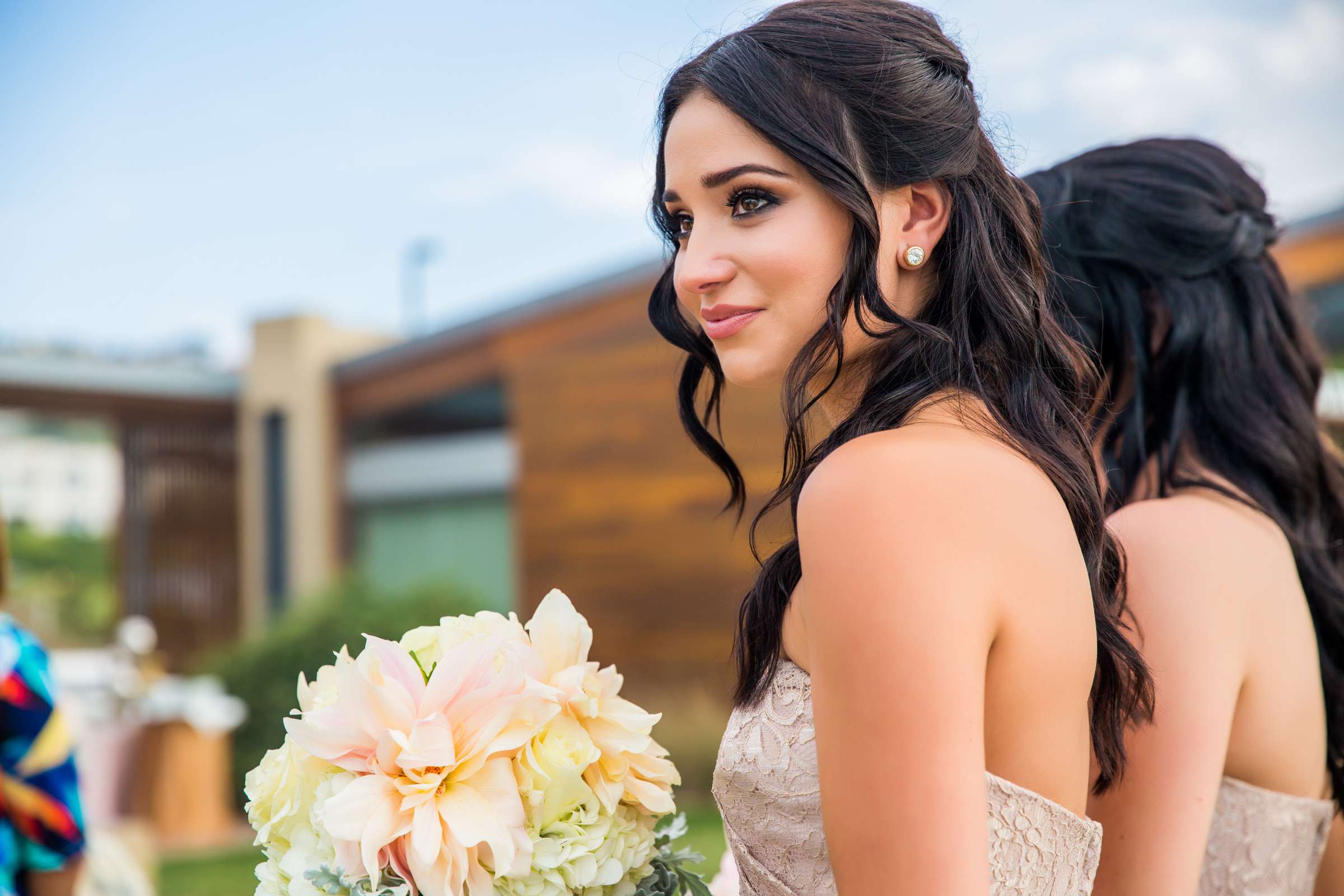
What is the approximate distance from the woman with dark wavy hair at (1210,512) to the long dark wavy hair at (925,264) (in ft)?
0.58

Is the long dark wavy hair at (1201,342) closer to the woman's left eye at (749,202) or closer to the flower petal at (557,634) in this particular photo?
the woman's left eye at (749,202)

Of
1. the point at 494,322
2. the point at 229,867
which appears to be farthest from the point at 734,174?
the point at 494,322

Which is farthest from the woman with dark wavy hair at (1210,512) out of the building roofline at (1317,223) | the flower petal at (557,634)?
the building roofline at (1317,223)

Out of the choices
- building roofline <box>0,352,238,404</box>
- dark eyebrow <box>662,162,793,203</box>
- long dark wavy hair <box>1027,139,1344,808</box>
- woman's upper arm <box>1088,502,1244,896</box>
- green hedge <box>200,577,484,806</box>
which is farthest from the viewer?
building roofline <box>0,352,238,404</box>

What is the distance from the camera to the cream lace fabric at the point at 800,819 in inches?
51.0

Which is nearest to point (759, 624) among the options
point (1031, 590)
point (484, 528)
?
point (1031, 590)

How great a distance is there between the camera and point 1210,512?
1.80 meters

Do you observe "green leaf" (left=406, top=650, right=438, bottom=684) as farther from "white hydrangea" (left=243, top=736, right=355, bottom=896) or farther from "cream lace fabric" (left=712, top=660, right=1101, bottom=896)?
A: "cream lace fabric" (left=712, top=660, right=1101, bottom=896)

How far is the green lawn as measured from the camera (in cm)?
771

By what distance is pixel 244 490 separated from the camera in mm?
16359

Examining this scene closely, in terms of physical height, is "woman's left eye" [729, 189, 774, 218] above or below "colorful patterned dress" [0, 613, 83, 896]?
above

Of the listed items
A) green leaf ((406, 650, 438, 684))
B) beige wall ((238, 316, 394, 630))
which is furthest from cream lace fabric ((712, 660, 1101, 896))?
beige wall ((238, 316, 394, 630))

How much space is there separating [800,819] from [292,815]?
1.84ft

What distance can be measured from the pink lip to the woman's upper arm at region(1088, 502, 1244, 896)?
28.0 inches
